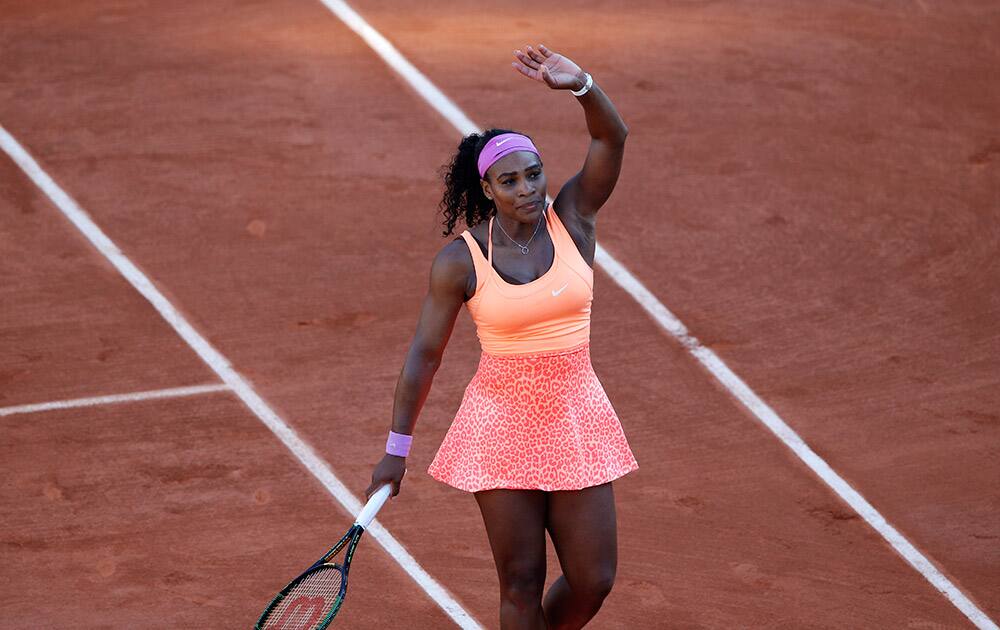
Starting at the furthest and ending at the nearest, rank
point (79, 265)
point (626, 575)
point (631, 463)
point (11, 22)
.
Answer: point (11, 22), point (79, 265), point (626, 575), point (631, 463)

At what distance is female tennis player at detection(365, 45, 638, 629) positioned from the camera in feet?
19.1

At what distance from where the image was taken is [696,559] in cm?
782

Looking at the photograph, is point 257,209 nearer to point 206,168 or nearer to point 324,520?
point 206,168

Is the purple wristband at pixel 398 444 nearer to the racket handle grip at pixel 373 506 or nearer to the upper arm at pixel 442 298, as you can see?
the racket handle grip at pixel 373 506

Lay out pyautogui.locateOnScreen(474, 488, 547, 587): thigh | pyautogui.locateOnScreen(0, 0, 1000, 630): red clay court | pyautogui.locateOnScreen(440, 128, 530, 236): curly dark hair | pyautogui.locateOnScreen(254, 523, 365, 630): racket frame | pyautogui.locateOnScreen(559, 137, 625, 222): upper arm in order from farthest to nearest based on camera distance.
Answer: pyautogui.locateOnScreen(0, 0, 1000, 630): red clay court → pyautogui.locateOnScreen(440, 128, 530, 236): curly dark hair → pyautogui.locateOnScreen(559, 137, 625, 222): upper arm → pyautogui.locateOnScreen(474, 488, 547, 587): thigh → pyautogui.locateOnScreen(254, 523, 365, 630): racket frame

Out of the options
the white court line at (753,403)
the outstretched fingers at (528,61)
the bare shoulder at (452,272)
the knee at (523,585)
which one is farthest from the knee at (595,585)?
the white court line at (753,403)

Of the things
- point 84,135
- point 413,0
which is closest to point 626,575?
point 84,135

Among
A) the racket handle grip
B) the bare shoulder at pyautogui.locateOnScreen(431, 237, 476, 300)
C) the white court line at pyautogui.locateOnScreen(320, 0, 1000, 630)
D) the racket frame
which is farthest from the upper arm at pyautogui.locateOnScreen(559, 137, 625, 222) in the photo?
the white court line at pyautogui.locateOnScreen(320, 0, 1000, 630)

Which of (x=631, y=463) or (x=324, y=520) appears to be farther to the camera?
(x=324, y=520)

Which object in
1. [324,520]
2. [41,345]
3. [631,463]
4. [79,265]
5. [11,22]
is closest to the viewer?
[631,463]

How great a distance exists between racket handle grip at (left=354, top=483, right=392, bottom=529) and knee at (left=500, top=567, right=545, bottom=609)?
0.55 metres

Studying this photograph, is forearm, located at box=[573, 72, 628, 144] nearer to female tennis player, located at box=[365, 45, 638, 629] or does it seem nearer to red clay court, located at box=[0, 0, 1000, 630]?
female tennis player, located at box=[365, 45, 638, 629]

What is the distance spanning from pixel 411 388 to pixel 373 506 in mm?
472

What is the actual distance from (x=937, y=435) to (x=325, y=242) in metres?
4.62
